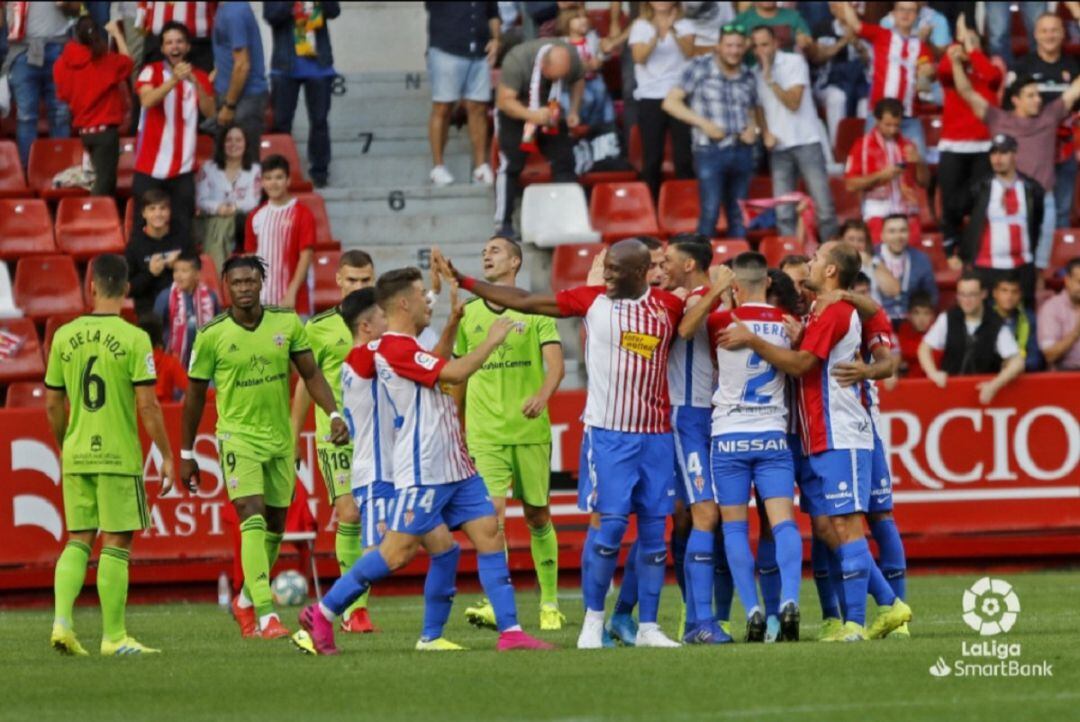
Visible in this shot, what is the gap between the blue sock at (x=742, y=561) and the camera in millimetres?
11414

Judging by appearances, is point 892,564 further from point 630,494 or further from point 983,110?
point 983,110

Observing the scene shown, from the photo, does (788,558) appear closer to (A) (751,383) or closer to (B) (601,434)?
(A) (751,383)

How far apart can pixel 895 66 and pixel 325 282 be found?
5.96 m

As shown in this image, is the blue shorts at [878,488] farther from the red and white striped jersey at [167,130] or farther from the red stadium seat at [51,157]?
the red stadium seat at [51,157]

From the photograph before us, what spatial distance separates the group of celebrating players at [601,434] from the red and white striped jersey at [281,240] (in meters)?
5.20

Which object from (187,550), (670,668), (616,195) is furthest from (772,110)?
(670,668)

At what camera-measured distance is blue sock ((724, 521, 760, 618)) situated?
11.4 m

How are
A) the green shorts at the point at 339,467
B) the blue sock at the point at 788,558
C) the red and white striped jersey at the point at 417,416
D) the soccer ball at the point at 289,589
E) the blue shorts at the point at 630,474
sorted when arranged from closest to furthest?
the red and white striped jersey at the point at 417,416 < the blue shorts at the point at 630,474 < the blue sock at the point at 788,558 < the green shorts at the point at 339,467 < the soccer ball at the point at 289,589

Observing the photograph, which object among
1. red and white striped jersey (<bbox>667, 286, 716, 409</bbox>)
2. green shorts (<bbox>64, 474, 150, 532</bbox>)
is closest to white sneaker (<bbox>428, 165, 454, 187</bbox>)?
green shorts (<bbox>64, 474, 150, 532</bbox>)

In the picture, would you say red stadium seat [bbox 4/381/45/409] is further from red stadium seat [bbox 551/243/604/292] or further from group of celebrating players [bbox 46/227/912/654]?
group of celebrating players [bbox 46/227/912/654]

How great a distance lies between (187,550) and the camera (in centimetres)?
1678

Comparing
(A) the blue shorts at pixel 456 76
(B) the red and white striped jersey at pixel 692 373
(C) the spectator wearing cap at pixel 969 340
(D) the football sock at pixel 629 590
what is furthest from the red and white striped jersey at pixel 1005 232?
(D) the football sock at pixel 629 590

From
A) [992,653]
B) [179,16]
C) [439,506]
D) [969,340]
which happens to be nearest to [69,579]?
[439,506]

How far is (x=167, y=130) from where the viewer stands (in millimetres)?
19141
